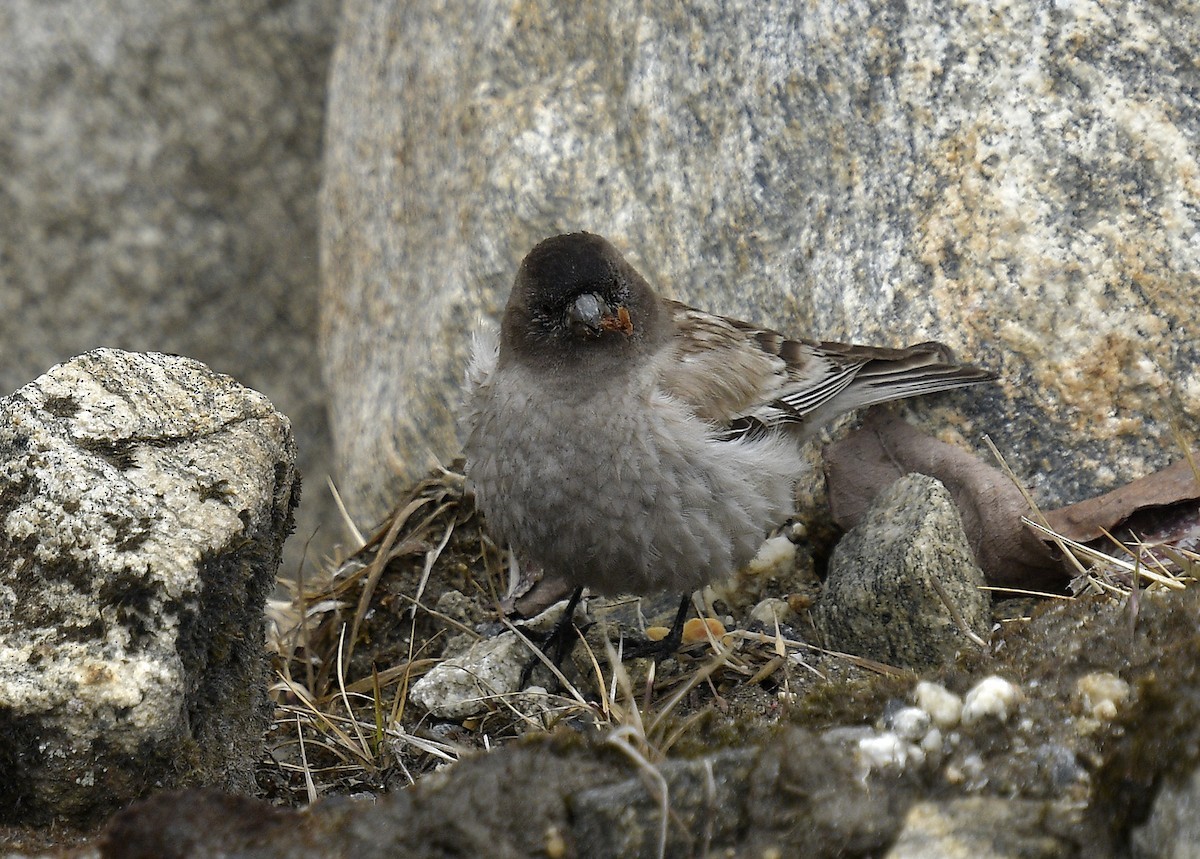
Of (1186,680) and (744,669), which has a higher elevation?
(1186,680)

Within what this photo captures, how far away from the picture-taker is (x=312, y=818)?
2.38 m

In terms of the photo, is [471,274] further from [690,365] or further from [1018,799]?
[1018,799]

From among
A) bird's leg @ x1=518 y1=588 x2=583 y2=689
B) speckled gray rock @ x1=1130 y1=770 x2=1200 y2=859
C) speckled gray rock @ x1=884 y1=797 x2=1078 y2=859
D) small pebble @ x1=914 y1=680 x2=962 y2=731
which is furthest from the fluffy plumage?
speckled gray rock @ x1=1130 y1=770 x2=1200 y2=859

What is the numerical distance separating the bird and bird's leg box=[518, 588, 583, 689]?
60 millimetres

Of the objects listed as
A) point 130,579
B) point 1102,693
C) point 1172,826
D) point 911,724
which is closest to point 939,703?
point 911,724

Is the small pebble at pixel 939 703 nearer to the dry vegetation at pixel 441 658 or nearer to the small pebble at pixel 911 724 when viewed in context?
the small pebble at pixel 911 724

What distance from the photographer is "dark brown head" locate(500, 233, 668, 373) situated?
14.5 feet

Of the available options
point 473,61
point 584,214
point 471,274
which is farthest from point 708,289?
point 473,61

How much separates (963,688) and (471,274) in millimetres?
3617

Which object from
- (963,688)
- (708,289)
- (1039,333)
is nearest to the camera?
(963,688)

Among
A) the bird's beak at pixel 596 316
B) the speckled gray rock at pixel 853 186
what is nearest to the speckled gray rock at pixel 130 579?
the bird's beak at pixel 596 316

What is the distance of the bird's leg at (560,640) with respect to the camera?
418 centimetres

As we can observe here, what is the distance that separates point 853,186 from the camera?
4781 millimetres

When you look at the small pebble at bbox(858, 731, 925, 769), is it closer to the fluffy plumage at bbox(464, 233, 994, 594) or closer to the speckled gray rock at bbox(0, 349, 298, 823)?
the speckled gray rock at bbox(0, 349, 298, 823)
